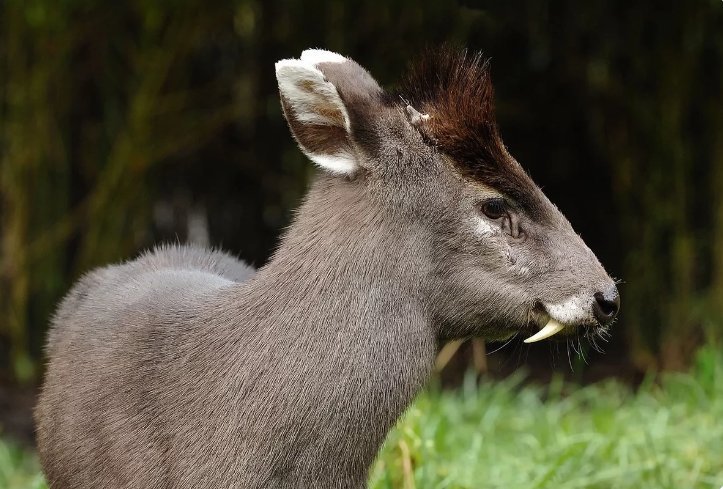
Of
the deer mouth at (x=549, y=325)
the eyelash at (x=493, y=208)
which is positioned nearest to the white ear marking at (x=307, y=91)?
the eyelash at (x=493, y=208)

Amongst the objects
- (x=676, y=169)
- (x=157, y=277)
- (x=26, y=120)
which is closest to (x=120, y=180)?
(x=26, y=120)

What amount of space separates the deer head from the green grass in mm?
1146

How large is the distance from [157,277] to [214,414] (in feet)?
2.28

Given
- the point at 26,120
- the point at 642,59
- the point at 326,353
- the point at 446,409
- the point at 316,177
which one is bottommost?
the point at 446,409

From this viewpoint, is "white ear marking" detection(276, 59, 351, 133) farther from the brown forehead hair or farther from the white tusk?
the white tusk

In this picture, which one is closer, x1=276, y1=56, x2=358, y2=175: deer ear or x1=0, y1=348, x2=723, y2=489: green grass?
x1=276, y1=56, x2=358, y2=175: deer ear

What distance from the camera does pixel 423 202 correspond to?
294cm

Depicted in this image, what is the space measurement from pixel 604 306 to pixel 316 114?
908 millimetres

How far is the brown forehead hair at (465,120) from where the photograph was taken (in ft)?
9.71

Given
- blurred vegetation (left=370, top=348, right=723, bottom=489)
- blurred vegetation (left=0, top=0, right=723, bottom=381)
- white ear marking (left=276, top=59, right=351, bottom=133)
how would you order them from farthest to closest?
blurred vegetation (left=0, top=0, right=723, bottom=381) < blurred vegetation (left=370, top=348, right=723, bottom=489) < white ear marking (left=276, top=59, right=351, bottom=133)

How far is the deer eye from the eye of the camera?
2.98 metres

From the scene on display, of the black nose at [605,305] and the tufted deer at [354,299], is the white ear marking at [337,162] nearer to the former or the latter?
the tufted deer at [354,299]

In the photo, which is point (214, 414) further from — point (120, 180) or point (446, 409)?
point (120, 180)

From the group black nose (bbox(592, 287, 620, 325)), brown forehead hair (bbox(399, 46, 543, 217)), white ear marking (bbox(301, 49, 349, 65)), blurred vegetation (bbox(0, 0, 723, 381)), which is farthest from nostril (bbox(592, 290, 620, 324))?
blurred vegetation (bbox(0, 0, 723, 381))
